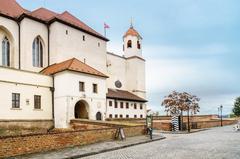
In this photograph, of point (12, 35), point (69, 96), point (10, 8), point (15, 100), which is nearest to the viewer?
point (15, 100)

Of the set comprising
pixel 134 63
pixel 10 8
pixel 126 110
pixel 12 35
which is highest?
pixel 10 8

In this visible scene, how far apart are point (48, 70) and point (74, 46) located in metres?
6.43

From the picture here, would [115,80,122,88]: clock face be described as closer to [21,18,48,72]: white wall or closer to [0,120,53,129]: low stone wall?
[21,18,48,72]: white wall

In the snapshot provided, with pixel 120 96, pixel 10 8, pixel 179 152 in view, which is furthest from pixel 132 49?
pixel 179 152

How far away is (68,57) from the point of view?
3725cm

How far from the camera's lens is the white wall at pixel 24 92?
26.0 metres

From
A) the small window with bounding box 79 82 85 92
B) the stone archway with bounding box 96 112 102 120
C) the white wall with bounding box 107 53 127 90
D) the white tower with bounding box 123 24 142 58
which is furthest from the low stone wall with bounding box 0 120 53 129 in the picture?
the white tower with bounding box 123 24 142 58

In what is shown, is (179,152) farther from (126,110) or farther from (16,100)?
(126,110)

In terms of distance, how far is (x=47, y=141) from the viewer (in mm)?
14641

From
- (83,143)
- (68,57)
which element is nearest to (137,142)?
(83,143)

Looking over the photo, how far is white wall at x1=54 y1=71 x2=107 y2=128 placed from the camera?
29.4 metres

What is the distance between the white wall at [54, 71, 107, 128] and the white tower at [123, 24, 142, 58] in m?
26.8

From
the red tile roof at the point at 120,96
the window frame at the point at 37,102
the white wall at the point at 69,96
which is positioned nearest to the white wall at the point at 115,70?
the red tile roof at the point at 120,96

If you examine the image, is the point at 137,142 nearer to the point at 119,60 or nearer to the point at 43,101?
the point at 43,101
